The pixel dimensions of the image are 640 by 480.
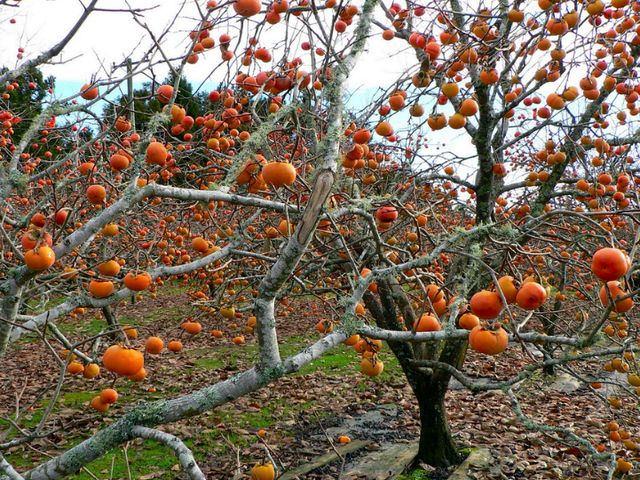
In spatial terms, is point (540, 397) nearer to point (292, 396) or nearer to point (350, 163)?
point (292, 396)

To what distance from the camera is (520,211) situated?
513cm

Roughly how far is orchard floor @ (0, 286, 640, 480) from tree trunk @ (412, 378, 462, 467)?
0.18 m

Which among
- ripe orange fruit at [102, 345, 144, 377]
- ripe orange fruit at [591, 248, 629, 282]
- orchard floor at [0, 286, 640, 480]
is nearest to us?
ripe orange fruit at [591, 248, 629, 282]

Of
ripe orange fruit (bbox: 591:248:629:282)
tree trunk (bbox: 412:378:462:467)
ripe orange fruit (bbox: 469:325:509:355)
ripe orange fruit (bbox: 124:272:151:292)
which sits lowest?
tree trunk (bbox: 412:378:462:467)

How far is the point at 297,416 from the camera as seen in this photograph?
6562mm

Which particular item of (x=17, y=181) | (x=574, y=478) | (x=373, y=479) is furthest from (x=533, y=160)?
(x=17, y=181)

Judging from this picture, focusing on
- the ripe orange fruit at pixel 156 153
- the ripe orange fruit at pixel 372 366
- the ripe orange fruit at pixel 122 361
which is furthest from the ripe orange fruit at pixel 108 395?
the ripe orange fruit at pixel 372 366

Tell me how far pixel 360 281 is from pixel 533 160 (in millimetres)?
4197

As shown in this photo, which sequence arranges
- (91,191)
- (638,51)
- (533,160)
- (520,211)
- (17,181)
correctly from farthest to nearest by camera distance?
(533,160), (520,211), (638,51), (17,181), (91,191)

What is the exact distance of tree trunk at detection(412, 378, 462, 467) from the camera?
4922 mm

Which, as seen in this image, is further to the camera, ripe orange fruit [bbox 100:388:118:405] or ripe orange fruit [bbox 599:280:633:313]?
ripe orange fruit [bbox 100:388:118:405]

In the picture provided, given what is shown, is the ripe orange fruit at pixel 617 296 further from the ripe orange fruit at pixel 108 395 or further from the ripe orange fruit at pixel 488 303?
the ripe orange fruit at pixel 108 395

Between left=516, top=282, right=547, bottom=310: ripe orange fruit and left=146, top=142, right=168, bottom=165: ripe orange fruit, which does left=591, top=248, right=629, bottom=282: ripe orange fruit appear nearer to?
left=516, top=282, right=547, bottom=310: ripe orange fruit

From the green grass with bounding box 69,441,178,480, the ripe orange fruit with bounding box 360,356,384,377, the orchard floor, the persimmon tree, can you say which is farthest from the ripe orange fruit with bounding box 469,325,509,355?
the green grass with bounding box 69,441,178,480
